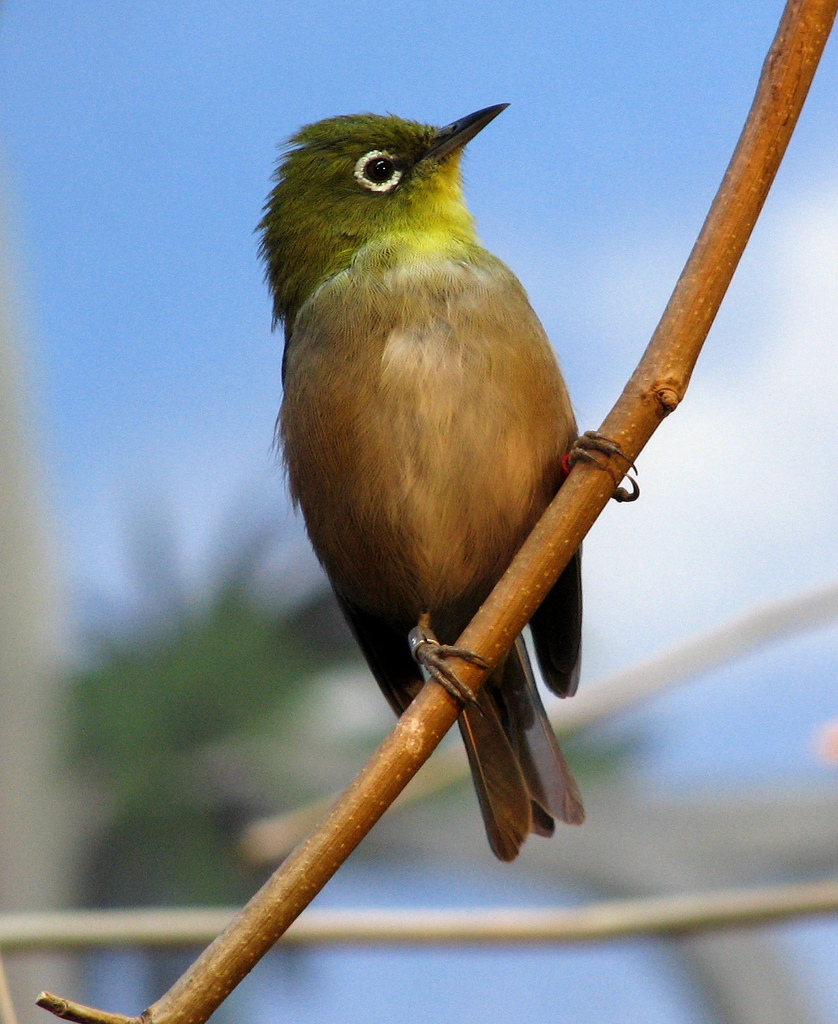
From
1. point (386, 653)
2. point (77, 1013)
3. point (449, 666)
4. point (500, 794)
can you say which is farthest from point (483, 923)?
point (77, 1013)

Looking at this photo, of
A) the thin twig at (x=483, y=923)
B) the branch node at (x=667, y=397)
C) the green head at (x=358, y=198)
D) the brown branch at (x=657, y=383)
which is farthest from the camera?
the green head at (x=358, y=198)

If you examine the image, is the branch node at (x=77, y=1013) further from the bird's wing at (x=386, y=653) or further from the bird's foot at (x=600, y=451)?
the bird's wing at (x=386, y=653)

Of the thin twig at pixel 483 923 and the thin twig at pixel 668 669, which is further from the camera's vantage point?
the thin twig at pixel 668 669

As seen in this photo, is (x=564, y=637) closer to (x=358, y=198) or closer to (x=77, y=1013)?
(x=358, y=198)

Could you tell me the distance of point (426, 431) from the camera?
1968 millimetres

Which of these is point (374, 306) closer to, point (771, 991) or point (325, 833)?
point (325, 833)

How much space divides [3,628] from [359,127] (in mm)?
4004

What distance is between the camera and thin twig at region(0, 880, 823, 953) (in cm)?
173

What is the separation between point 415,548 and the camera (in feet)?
6.91

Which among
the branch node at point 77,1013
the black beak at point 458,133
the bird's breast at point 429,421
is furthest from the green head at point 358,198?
the branch node at point 77,1013

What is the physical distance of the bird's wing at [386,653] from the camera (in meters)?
2.32

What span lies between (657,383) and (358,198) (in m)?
1.06

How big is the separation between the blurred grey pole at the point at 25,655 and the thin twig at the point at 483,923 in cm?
332

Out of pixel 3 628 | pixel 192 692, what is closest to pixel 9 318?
pixel 3 628
